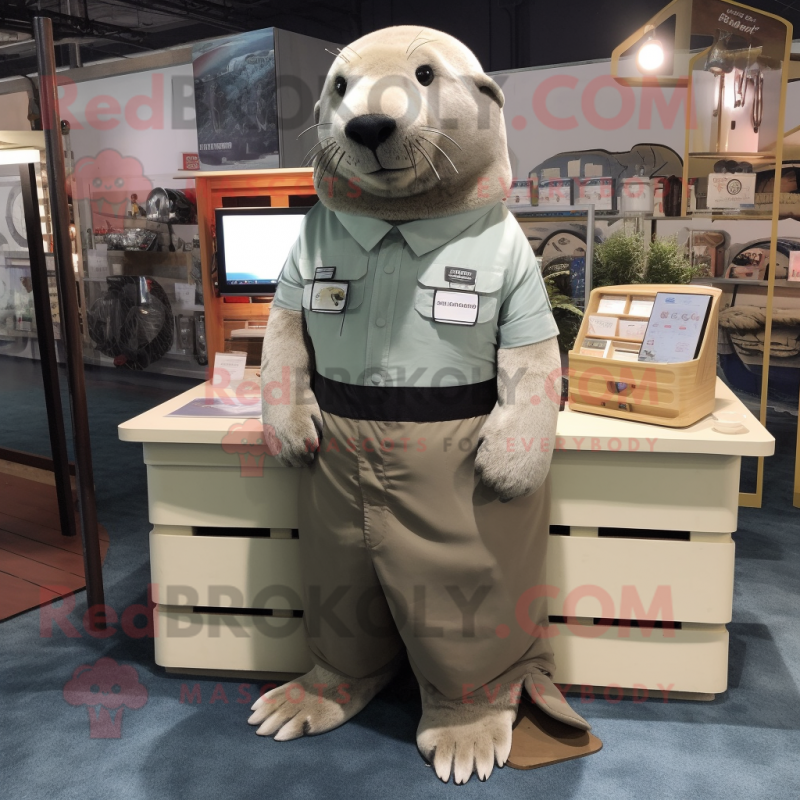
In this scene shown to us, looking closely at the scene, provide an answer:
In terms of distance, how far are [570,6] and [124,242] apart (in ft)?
12.9

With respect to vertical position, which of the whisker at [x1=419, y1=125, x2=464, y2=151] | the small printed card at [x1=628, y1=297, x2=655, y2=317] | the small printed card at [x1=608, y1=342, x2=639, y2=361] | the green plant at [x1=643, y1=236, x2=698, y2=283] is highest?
the whisker at [x1=419, y1=125, x2=464, y2=151]

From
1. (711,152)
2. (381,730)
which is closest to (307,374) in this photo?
(381,730)

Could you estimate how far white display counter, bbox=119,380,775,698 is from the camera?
78.8 inches

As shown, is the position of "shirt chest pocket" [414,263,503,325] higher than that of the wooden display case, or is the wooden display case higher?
"shirt chest pocket" [414,263,503,325]

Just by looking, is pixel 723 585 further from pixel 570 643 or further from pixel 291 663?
pixel 291 663

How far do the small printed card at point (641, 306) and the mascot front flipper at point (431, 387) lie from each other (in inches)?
18.1

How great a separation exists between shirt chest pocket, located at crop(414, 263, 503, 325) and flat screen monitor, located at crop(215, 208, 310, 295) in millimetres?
890

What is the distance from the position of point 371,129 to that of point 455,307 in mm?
402

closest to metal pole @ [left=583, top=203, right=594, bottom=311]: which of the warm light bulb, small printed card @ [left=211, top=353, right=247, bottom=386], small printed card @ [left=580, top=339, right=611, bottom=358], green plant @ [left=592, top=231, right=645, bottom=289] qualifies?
green plant @ [left=592, top=231, right=645, bottom=289]

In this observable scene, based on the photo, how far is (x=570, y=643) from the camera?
213cm

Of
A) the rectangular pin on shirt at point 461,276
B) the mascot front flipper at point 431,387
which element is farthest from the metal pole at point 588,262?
the rectangular pin on shirt at point 461,276

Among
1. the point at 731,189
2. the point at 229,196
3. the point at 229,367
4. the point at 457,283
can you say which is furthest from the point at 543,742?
the point at 731,189

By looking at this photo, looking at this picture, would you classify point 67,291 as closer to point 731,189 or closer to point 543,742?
point 543,742

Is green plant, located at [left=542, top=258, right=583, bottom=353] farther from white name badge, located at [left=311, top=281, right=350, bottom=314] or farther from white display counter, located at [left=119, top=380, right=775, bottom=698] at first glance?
white name badge, located at [left=311, top=281, right=350, bottom=314]
